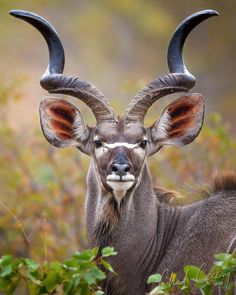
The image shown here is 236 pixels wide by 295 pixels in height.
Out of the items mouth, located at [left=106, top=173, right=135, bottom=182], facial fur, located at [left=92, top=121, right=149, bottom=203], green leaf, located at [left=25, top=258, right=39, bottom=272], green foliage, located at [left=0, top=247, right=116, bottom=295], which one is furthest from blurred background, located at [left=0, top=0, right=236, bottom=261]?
green leaf, located at [left=25, top=258, right=39, bottom=272]

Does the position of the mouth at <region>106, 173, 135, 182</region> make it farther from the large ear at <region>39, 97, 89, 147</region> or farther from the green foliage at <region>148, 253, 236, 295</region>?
the green foliage at <region>148, 253, 236, 295</region>

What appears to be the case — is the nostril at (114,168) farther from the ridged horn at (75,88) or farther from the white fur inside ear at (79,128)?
the white fur inside ear at (79,128)

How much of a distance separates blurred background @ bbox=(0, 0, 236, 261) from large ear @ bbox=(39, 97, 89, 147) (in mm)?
863

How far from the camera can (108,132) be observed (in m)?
9.25

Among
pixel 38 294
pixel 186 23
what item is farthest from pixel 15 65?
pixel 38 294

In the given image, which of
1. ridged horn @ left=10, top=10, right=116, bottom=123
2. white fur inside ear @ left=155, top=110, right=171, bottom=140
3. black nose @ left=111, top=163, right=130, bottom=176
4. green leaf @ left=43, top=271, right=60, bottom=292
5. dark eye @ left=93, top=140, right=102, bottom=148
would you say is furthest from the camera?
white fur inside ear @ left=155, top=110, right=171, bottom=140

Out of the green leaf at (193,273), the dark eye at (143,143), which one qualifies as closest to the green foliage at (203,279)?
the green leaf at (193,273)

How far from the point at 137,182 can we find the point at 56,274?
2080 mm

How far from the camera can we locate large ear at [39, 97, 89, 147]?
9.62 m

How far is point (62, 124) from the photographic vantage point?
9.70 meters

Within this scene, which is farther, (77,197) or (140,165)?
(77,197)

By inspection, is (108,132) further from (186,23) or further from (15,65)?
(15,65)

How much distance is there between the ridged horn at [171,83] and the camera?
30.9 feet

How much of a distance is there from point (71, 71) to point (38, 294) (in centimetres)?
1650
